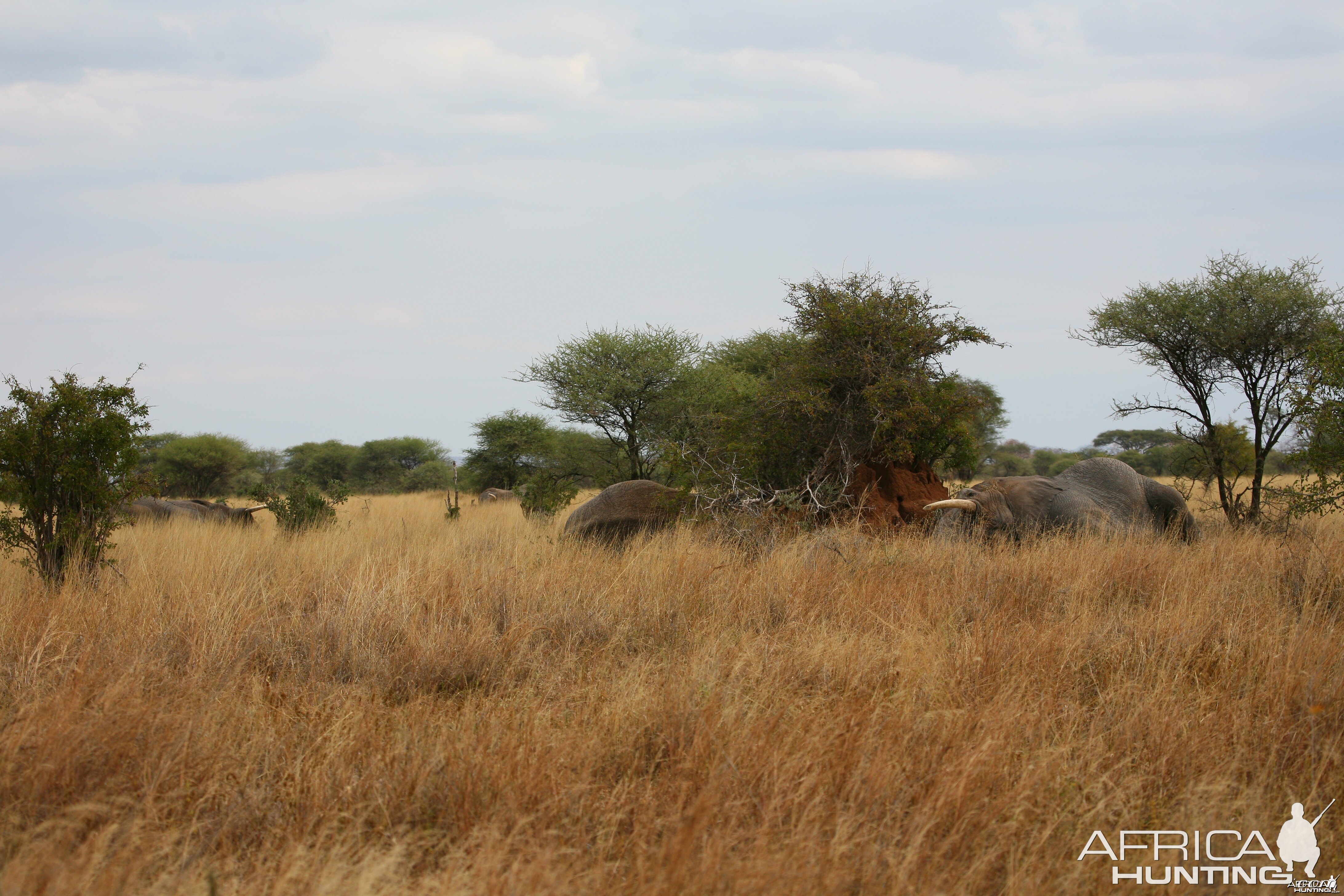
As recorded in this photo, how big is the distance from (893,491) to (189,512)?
10918 mm

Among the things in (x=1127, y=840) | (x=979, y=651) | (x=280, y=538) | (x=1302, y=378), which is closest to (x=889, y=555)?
(x=979, y=651)

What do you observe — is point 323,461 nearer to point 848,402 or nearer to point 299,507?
point 299,507

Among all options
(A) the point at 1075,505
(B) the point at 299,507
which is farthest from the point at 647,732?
(B) the point at 299,507

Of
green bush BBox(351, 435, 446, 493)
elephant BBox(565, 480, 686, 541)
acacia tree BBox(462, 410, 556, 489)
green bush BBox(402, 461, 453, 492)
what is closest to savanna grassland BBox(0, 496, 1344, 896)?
elephant BBox(565, 480, 686, 541)

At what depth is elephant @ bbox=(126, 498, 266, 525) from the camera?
1238 centimetres

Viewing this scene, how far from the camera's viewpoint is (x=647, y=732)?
3.33 m

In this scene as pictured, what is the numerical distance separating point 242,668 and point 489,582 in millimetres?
2029

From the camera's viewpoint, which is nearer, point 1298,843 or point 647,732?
point 1298,843

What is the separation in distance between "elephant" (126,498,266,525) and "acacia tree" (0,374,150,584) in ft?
16.5

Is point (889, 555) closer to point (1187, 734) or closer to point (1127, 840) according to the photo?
point (1187, 734)

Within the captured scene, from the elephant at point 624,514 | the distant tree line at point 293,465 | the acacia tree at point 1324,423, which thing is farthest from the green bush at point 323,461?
the acacia tree at point 1324,423

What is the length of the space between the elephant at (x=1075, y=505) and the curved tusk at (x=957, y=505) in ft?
0.04

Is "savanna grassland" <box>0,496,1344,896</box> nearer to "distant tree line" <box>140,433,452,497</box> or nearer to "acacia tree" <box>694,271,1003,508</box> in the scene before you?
"acacia tree" <box>694,271,1003,508</box>

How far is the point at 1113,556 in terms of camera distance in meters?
6.93
